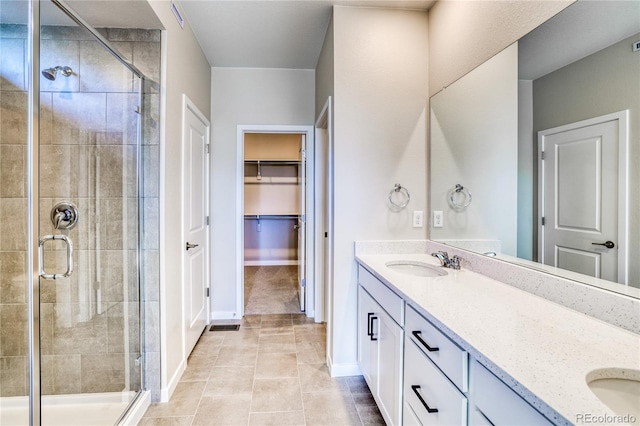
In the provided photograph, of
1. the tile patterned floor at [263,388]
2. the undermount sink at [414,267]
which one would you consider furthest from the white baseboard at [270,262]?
the undermount sink at [414,267]

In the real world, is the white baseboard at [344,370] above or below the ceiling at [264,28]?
below

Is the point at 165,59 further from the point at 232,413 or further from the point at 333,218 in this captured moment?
the point at 232,413

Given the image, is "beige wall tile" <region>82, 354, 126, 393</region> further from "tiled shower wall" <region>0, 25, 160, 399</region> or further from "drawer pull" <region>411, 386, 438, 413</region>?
"drawer pull" <region>411, 386, 438, 413</region>

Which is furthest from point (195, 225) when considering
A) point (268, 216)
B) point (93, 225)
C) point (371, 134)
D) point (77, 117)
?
point (268, 216)

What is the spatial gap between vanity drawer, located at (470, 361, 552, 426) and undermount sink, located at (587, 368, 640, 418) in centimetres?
18

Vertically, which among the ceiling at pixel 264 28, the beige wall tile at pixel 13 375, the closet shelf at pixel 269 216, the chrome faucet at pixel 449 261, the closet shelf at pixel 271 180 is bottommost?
the beige wall tile at pixel 13 375

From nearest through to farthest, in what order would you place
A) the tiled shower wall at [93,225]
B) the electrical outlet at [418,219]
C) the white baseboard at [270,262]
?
the tiled shower wall at [93,225], the electrical outlet at [418,219], the white baseboard at [270,262]

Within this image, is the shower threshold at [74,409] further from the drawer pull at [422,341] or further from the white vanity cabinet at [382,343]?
the drawer pull at [422,341]

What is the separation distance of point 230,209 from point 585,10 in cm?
291

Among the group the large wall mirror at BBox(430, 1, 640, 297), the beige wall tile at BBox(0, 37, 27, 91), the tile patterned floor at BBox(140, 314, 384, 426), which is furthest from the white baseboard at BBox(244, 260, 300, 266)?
the beige wall tile at BBox(0, 37, 27, 91)

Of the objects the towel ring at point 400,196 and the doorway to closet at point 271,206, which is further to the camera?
the doorway to closet at point 271,206

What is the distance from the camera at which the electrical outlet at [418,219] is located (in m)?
2.18

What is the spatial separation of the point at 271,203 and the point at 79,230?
3944 mm

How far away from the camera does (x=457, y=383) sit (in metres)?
0.93
